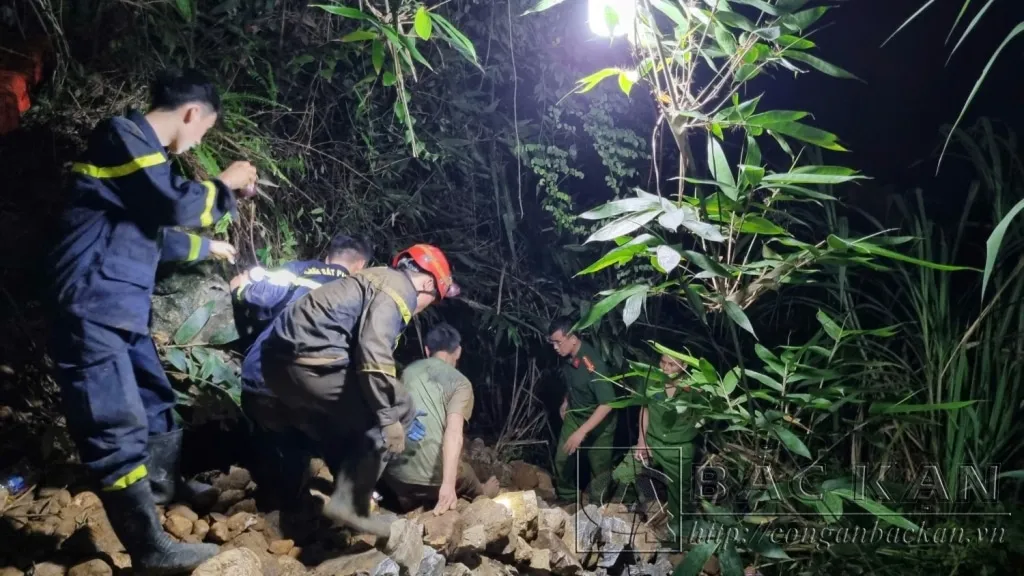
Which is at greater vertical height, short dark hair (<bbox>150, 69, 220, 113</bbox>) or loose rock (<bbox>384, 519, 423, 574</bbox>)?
short dark hair (<bbox>150, 69, 220, 113</bbox>)

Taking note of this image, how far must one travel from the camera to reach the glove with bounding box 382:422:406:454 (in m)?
2.40

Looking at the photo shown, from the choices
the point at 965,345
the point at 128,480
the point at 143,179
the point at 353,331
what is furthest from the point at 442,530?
the point at 965,345

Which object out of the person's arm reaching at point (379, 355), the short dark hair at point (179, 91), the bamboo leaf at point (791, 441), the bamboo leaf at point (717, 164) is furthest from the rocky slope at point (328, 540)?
the bamboo leaf at point (717, 164)

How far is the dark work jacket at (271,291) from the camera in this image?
250cm

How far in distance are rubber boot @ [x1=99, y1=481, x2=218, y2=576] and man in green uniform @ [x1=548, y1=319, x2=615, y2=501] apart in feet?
6.42

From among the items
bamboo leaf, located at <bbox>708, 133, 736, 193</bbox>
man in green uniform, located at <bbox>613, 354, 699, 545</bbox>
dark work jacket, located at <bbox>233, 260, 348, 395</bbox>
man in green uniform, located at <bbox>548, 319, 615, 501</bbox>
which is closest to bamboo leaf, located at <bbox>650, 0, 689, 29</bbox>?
bamboo leaf, located at <bbox>708, 133, 736, 193</bbox>

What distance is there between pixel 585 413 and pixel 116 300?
2.36 metres

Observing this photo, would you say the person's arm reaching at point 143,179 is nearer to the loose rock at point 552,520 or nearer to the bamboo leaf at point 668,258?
the bamboo leaf at point 668,258

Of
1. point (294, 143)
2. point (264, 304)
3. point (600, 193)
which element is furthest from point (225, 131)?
point (600, 193)

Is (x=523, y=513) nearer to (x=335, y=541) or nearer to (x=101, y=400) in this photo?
(x=335, y=541)

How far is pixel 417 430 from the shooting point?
2730mm

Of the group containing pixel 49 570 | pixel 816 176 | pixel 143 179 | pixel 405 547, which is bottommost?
pixel 405 547

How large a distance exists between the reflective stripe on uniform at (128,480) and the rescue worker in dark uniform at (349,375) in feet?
1.87

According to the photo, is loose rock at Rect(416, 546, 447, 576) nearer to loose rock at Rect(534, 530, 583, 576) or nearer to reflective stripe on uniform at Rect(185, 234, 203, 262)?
loose rock at Rect(534, 530, 583, 576)
